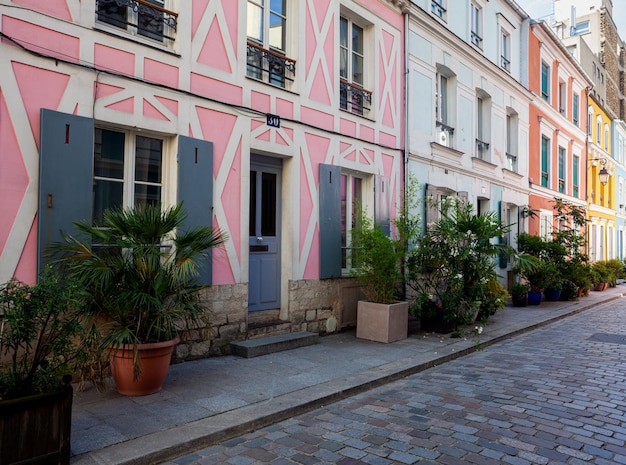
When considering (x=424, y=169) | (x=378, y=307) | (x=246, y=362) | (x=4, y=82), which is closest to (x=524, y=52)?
(x=424, y=169)

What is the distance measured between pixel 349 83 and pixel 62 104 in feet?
16.9

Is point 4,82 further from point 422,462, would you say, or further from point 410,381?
point 410,381

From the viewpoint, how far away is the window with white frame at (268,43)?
23.9 ft

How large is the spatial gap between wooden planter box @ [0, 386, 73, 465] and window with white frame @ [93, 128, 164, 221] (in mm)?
2700

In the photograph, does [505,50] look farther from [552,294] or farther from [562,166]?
[552,294]

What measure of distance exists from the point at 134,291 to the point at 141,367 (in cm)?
73

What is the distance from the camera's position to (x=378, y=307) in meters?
7.78

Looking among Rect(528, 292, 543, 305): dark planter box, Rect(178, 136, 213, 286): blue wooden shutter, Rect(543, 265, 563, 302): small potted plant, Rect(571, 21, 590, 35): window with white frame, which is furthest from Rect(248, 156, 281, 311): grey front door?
Rect(571, 21, 590, 35): window with white frame

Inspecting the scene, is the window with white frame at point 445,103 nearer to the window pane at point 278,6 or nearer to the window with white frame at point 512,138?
the window with white frame at point 512,138

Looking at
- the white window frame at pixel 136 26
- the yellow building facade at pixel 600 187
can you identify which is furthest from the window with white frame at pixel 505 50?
the white window frame at pixel 136 26

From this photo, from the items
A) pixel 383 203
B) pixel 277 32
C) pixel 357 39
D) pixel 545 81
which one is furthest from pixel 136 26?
pixel 545 81

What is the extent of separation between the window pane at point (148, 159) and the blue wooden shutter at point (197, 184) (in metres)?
0.30

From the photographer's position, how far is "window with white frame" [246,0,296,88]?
7.29 meters

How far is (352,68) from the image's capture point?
362 inches
